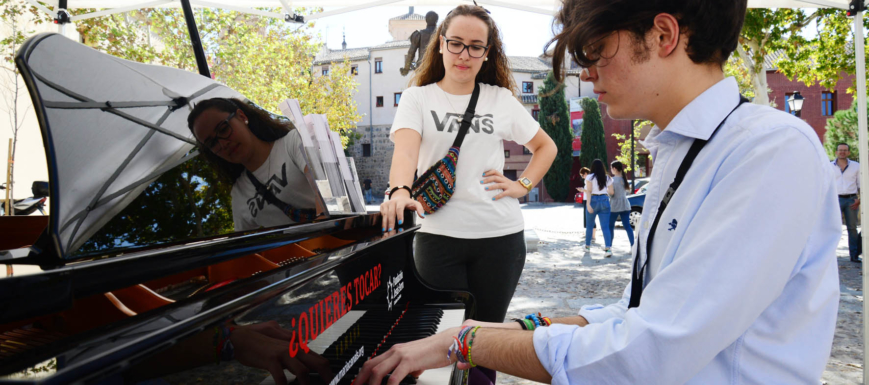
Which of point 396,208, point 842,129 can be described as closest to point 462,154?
point 396,208

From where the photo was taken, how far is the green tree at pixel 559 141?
1400 inches

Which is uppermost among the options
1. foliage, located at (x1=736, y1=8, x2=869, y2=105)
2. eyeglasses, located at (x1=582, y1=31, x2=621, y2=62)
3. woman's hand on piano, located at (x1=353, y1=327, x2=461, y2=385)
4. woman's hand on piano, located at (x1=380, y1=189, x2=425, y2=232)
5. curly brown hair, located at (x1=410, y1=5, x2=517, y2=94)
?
foliage, located at (x1=736, y1=8, x2=869, y2=105)

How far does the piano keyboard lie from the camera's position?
124 centimetres

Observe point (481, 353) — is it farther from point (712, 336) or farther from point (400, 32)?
point (400, 32)

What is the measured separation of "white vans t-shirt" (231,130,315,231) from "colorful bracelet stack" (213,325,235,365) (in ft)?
1.99

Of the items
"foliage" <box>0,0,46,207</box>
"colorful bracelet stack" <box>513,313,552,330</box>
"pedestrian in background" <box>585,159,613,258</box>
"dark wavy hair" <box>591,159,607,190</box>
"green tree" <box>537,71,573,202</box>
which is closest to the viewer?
"colorful bracelet stack" <box>513,313,552,330</box>

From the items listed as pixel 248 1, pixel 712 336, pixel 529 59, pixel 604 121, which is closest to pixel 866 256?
pixel 712 336

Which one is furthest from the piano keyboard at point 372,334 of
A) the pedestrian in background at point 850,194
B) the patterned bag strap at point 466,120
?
the pedestrian in background at point 850,194

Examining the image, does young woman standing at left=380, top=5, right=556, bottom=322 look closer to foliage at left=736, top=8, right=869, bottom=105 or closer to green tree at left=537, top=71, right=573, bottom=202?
foliage at left=736, top=8, right=869, bottom=105

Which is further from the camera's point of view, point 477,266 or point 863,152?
point 863,152

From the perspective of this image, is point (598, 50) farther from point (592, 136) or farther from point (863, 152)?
point (592, 136)

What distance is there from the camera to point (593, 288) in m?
6.66

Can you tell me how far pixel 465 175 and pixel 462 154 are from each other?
0.09 metres

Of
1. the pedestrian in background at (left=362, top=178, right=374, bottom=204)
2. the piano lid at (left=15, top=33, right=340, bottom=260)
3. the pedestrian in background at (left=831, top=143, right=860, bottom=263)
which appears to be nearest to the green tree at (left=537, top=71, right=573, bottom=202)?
the pedestrian in background at (left=362, top=178, right=374, bottom=204)
